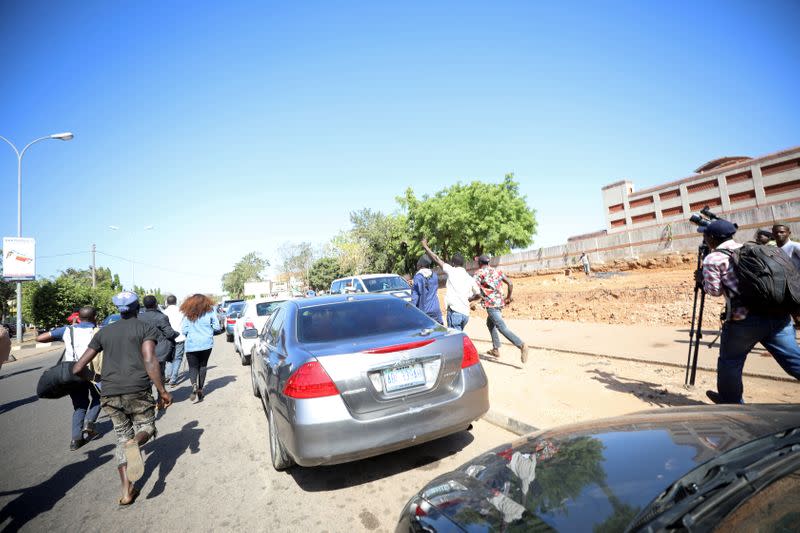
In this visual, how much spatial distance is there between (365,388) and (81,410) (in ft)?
15.6

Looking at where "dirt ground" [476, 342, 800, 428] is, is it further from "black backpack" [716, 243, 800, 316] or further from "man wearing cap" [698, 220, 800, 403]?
"black backpack" [716, 243, 800, 316]

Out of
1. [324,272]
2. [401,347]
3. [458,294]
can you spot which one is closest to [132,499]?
[401,347]

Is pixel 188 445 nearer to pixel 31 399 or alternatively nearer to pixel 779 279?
pixel 779 279

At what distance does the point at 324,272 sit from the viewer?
194 feet

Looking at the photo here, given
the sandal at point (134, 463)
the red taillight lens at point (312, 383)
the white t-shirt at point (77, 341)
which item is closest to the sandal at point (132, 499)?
the sandal at point (134, 463)

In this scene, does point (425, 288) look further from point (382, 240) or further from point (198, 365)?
point (382, 240)

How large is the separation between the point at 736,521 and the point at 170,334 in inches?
271

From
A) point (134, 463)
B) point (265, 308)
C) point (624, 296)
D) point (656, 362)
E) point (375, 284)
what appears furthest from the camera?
point (624, 296)

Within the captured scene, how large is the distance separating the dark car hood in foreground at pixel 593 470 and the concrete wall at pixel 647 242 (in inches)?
761

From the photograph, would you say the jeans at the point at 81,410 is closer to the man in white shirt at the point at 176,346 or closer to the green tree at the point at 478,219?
the man in white shirt at the point at 176,346

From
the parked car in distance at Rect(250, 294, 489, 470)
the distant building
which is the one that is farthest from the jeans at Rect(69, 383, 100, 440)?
the distant building

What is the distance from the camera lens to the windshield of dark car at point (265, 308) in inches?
429

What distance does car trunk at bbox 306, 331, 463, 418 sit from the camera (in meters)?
2.95

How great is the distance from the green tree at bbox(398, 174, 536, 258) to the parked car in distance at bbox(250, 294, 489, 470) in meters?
33.7
